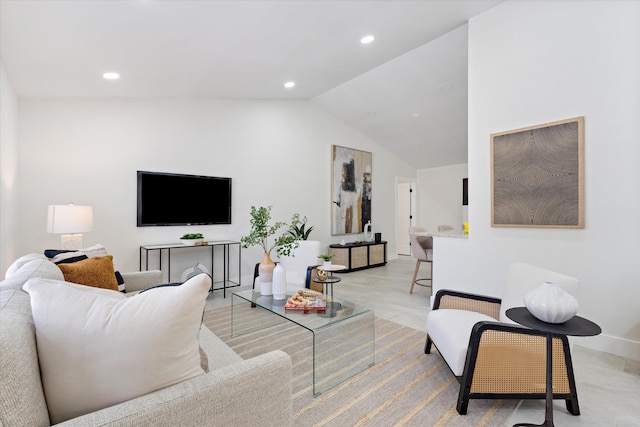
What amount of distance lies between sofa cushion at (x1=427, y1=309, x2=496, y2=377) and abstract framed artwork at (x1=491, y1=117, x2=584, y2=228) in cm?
128

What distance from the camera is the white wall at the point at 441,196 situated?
299 inches

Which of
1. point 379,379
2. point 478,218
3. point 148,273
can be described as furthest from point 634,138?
point 148,273

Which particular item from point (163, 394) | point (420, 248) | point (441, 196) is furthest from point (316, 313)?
point (441, 196)

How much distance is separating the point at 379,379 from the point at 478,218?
82.6 inches

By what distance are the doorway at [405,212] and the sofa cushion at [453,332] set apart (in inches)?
243

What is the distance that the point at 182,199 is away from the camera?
14.1 feet

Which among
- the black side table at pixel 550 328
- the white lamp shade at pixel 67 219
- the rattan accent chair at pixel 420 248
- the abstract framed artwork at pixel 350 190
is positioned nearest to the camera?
the black side table at pixel 550 328

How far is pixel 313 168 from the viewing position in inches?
233

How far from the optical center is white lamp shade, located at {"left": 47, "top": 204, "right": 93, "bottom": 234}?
9.57ft

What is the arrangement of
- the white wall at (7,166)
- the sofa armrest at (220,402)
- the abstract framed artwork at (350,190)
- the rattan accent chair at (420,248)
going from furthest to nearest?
1. the abstract framed artwork at (350,190)
2. the rattan accent chair at (420,248)
3. the white wall at (7,166)
4. the sofa armrest at (220,402)

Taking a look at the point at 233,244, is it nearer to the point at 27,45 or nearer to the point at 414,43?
the point at 27,45

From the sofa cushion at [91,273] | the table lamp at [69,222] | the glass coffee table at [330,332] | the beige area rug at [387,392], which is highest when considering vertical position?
the table lamp at [69,222]

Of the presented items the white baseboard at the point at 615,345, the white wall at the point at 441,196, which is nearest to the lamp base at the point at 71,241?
the white baseboard at the point at 615,345

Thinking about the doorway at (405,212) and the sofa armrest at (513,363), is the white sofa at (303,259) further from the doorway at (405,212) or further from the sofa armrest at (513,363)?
the doorway at (405,212)
